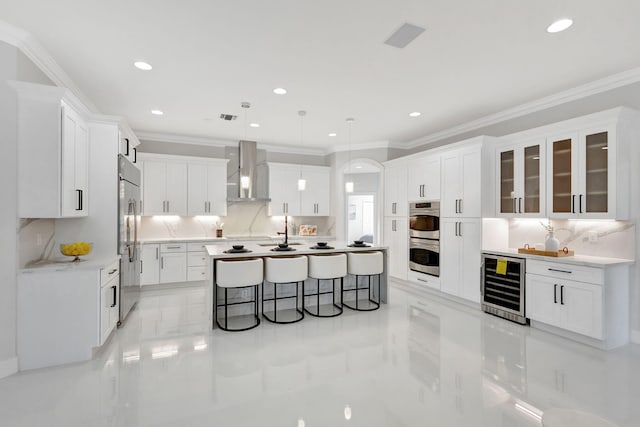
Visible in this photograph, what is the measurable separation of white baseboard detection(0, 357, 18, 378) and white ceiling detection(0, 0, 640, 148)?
108 inches

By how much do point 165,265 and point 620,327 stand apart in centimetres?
625

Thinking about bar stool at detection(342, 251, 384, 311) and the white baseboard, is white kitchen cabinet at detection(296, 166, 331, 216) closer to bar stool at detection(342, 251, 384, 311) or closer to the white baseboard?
bar stool at detection(342, 251, 384, 311)

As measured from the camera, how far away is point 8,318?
9.03ft

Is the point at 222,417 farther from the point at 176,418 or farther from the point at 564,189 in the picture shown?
the point at 564,189

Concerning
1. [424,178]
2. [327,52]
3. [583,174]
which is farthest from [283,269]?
[583,174]

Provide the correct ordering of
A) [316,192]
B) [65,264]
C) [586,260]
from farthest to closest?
[316,192] < [586,260] < [65,264]

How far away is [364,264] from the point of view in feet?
14.6

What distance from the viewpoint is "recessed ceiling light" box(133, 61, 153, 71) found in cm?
328

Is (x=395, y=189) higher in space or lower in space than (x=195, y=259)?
higher

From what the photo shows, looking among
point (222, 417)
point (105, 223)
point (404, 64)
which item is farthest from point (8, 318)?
point (404, 64)

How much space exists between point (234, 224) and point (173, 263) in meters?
1.46

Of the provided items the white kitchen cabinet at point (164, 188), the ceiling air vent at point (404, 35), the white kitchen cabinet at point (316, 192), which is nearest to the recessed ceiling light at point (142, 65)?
the ceiling air vent at point (404, 35)

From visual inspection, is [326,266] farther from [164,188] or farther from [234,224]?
[164,188]

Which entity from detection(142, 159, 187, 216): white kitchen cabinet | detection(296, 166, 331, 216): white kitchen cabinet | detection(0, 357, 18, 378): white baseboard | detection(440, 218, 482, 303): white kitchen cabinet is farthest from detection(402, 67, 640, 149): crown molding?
detection(0, 357, 18, 378): white baseboard
